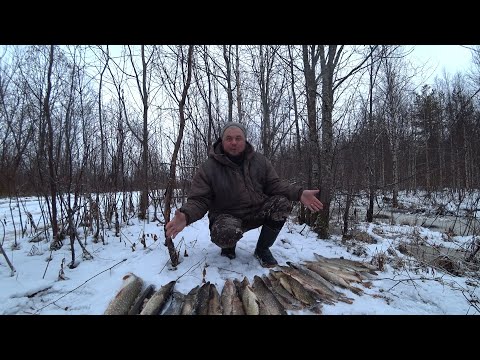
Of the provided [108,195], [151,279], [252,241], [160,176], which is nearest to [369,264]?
[252,241]

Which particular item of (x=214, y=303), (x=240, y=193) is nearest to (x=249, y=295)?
(x=214, y=303)

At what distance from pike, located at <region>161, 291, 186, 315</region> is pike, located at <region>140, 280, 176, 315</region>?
5 centimetres

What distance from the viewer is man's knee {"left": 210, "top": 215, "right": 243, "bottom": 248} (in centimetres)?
254

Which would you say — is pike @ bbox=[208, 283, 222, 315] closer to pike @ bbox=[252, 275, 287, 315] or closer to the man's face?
pike @ bbox=[252, 275, 287, 315]

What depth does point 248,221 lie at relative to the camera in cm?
288

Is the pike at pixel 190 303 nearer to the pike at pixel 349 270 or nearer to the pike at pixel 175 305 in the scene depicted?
the pike at pixel 175 305

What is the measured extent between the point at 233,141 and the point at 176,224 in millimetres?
1186

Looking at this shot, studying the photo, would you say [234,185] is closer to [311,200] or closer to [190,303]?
[311,200]

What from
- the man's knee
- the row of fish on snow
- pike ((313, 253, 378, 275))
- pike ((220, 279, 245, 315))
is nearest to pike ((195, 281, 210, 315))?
the row of fish on snow

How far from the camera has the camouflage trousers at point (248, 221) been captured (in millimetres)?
2559

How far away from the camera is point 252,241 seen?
11.9ft

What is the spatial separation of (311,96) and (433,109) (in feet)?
70.3

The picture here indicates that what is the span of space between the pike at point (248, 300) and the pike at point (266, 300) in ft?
0.15
